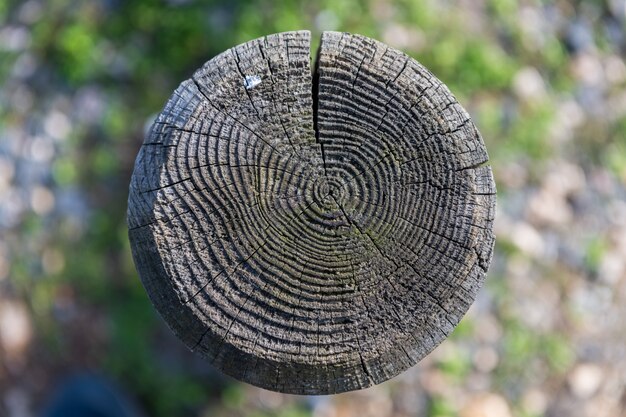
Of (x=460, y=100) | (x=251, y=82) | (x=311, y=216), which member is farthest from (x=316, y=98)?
(x=460, y=100)

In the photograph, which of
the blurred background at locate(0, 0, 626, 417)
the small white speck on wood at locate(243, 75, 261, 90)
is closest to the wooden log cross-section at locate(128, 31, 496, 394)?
the small white speck on wood at locate(243, 75, 261, 90)

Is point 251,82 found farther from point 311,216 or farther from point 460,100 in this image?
point 460,100

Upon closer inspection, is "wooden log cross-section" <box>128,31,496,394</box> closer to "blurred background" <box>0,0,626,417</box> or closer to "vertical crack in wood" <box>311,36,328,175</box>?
"vertical crack in wood" <box>311,36,328,175</box>

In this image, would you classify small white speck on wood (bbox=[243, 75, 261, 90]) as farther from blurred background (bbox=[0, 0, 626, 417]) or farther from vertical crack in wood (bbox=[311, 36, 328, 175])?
blurred background (bbox=[0, 0, 626, 417])

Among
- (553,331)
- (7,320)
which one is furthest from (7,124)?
(553,331)

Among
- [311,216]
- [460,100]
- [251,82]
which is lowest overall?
[311,216]

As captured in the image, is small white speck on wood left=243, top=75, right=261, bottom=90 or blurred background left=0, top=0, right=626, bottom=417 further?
blurred background left=0, top=0, right=626, bottom=417
